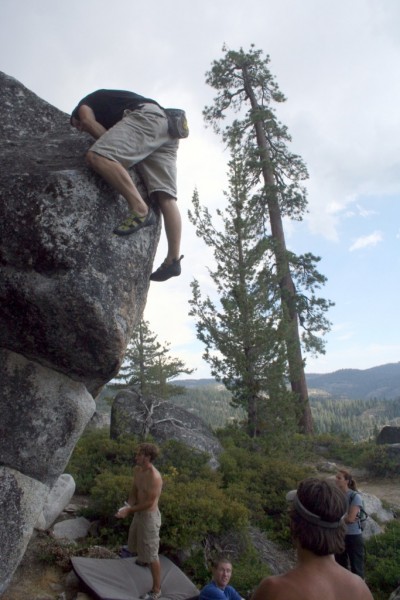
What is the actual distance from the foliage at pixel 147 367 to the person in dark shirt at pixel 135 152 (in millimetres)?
21173

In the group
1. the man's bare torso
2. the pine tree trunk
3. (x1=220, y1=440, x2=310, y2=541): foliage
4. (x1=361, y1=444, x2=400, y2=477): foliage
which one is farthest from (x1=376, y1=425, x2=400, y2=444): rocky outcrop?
the man's bare torso

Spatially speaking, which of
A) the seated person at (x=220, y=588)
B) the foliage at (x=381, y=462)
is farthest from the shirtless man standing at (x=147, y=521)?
the foliage at (x=381, y=462)

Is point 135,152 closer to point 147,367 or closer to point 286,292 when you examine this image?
point 286,292

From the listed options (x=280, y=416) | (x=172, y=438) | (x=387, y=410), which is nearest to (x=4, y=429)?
(x=172, y=438)

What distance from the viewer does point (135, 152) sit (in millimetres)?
4496

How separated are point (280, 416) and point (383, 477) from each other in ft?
12.8

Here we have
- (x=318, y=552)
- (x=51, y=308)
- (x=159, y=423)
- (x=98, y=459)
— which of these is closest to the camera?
(x=318, y=552)

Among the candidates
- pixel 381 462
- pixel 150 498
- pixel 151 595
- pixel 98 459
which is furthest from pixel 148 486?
pixel 381 462

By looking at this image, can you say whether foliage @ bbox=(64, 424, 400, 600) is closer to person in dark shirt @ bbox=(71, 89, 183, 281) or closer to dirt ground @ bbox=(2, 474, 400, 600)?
dirt ground @ bbox=(2, 474, 400, 600)

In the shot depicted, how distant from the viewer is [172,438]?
11453 millimetres

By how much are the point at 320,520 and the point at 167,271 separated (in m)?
3.26

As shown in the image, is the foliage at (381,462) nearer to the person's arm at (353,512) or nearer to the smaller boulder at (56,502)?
the person's arm at (353,512)

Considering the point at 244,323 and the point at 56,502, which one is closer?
the point at 56,502

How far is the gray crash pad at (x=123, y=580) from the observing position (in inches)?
214
